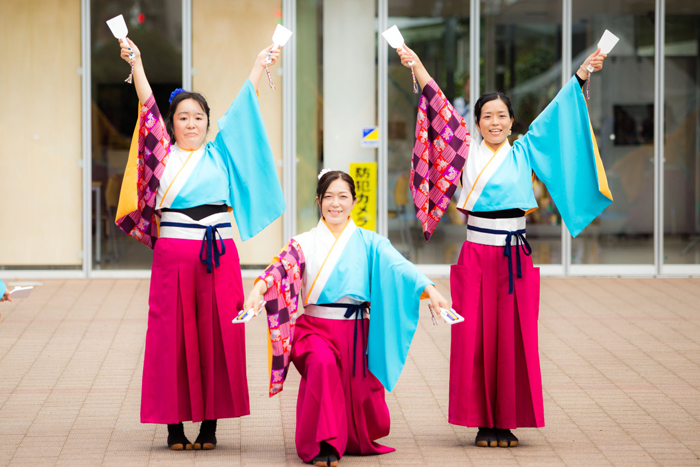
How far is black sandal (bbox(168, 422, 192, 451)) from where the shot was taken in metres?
4.36

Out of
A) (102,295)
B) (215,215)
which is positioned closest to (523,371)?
(215,215)

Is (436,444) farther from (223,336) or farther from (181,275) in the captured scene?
(181,275)

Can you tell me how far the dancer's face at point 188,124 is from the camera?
441 cm

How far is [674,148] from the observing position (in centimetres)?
1026

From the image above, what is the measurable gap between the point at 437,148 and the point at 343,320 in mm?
1016

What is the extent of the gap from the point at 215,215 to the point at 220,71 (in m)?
5.61

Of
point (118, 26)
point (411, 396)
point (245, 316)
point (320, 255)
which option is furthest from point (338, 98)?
point (245, 316)

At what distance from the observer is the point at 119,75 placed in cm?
968

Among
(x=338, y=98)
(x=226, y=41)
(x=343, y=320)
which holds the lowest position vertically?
(x=343, y=320)

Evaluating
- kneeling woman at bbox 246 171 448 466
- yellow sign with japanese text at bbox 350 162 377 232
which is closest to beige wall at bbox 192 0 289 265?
yellow sign with japanese text at bbox 350 162 377 232

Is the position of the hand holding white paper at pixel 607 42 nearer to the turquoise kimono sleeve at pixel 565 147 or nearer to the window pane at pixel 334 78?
the turquoise kimono sleeve at pixel 565 147

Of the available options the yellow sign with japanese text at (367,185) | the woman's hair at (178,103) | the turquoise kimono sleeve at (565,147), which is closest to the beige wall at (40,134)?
the yellow sign with japanese text at (367,185)

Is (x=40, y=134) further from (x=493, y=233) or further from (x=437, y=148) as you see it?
(x=493, y=233)

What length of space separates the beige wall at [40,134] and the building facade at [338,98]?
0.6 inches
